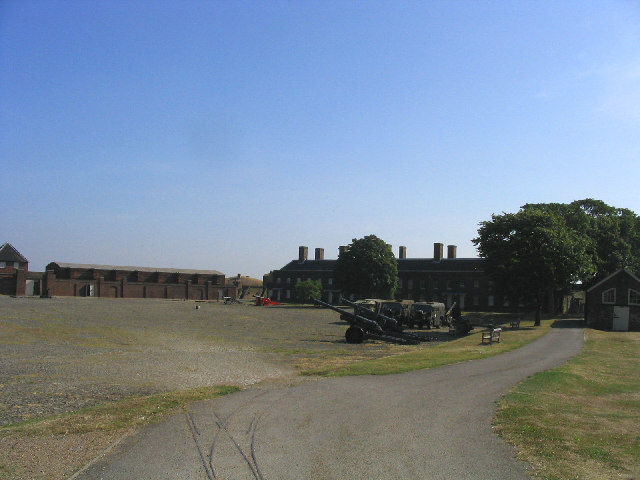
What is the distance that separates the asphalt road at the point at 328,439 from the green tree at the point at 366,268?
67933mm

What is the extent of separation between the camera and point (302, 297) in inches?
3770

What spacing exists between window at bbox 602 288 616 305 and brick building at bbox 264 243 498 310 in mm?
30905

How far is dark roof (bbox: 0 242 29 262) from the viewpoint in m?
93.3

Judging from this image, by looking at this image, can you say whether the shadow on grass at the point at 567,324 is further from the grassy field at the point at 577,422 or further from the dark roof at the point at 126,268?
the dark roof at the point at 126,268

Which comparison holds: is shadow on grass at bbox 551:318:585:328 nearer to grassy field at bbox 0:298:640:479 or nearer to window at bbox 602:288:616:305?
window at bbox 602:288:616:305

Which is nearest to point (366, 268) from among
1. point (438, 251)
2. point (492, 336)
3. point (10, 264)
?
point (438, 251)

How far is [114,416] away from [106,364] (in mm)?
8734

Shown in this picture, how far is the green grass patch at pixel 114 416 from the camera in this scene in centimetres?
1105

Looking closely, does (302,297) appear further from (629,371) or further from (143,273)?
(629,371)

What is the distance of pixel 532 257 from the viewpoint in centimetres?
5297

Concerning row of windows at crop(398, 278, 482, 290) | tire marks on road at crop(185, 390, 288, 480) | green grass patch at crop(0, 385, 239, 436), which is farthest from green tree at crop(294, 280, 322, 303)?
tire marks on road at crop(185, 390, 288, 480)

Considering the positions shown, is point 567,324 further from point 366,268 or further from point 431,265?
point 431,265

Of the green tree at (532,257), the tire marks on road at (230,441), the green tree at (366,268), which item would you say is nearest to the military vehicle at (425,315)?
the green tree at (532,257)

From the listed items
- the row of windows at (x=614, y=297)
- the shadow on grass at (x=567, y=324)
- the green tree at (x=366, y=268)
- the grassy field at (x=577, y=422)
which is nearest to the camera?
the grassy field at (x=577, y=422)
